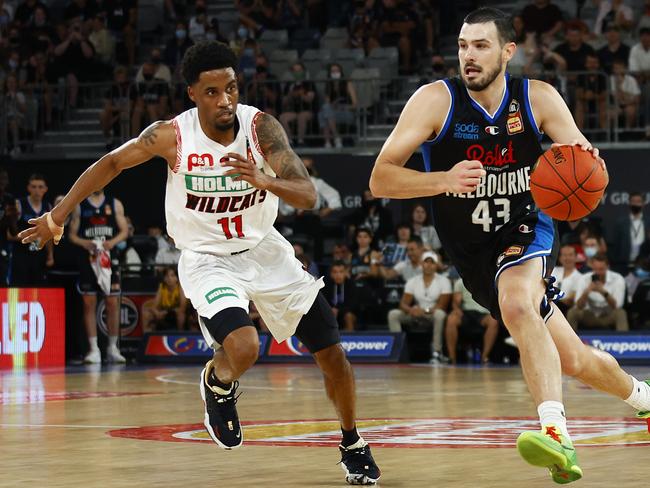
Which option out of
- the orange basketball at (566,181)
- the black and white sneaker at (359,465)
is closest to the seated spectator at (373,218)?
the black and white sneaker at (359,465)

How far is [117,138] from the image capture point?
22844mm

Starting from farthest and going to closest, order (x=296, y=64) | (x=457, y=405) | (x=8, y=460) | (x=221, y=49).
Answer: (x=296, y=64) < (x=457, y=405) < (x=8, y=460) < (x=221, y=49)

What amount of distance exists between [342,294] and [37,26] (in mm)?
10060

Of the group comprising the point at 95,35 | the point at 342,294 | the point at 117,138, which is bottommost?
the point at 342,294

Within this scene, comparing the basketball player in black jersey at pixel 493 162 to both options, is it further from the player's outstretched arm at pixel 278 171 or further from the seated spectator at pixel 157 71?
the seated spectator at pixel 157 71

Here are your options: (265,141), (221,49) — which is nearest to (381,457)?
(265,141)

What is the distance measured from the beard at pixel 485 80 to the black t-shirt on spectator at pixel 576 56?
45.8ft

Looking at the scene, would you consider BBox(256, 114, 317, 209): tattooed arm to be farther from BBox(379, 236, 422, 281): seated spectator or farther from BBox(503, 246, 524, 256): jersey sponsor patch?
BBox(379, 236, 422, 281): seated spectator

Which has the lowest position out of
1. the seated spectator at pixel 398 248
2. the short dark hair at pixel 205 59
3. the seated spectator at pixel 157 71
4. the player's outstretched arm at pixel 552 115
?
the seated spectator at pixel 398 248

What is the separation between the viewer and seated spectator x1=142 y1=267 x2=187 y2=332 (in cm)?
1909

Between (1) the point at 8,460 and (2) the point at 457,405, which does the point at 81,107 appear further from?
(1) the point at 8,460

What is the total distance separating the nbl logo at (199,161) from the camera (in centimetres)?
686

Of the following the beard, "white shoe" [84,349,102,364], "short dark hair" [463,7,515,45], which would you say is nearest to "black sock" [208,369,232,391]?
the beard

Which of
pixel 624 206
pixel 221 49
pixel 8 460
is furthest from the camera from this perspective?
pixel 624 206
